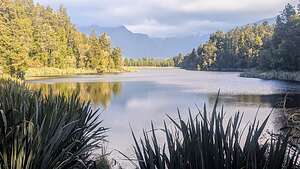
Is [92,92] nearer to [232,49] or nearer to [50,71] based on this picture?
[50,71]

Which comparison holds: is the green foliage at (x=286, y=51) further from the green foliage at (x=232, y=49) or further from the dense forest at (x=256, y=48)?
the green foliage at (x=232, y=49)

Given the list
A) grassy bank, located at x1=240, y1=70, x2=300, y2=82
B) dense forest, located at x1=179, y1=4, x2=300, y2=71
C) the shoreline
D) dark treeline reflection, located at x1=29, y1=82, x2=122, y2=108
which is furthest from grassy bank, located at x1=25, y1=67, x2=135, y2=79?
dense forest, located at x1=179, y1=4, x2=300, y2=71

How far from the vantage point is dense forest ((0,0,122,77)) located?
53.3 meters

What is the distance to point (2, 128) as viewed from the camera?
4.32 m

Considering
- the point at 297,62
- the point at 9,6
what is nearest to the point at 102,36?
the point at 9,6

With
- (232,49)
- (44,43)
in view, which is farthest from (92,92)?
(232,49)

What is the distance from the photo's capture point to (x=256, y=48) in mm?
111062

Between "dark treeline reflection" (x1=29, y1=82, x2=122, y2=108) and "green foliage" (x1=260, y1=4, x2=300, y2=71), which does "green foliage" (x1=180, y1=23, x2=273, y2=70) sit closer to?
"green foliage" (x1=260, y1=4, x2=300, y2=71)

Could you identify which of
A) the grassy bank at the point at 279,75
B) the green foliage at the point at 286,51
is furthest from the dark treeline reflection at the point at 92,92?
the green foliage at the point at 286,51

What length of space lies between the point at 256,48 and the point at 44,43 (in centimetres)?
5577

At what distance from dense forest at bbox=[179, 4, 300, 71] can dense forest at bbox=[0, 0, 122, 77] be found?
112 feet

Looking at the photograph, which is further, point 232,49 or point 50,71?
point 232,49

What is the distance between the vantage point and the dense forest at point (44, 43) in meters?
53.3

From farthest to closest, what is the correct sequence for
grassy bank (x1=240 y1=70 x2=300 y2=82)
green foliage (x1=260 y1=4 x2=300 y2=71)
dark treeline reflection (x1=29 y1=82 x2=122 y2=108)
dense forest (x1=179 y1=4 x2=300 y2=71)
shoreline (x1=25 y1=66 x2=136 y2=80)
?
shoreline (x1=25 y1=66 x2=136 y2=80)
dense forest (x1=179 y1=4 x2=300 y2=71)
green foliage (x1=260 y1=4 x2=300 y2=71)
grassy bank (x1=240 y1=70 x2=300 y2=82)
dark treeline reflection (x1=29 y1=82 x2=122 y2=108)
